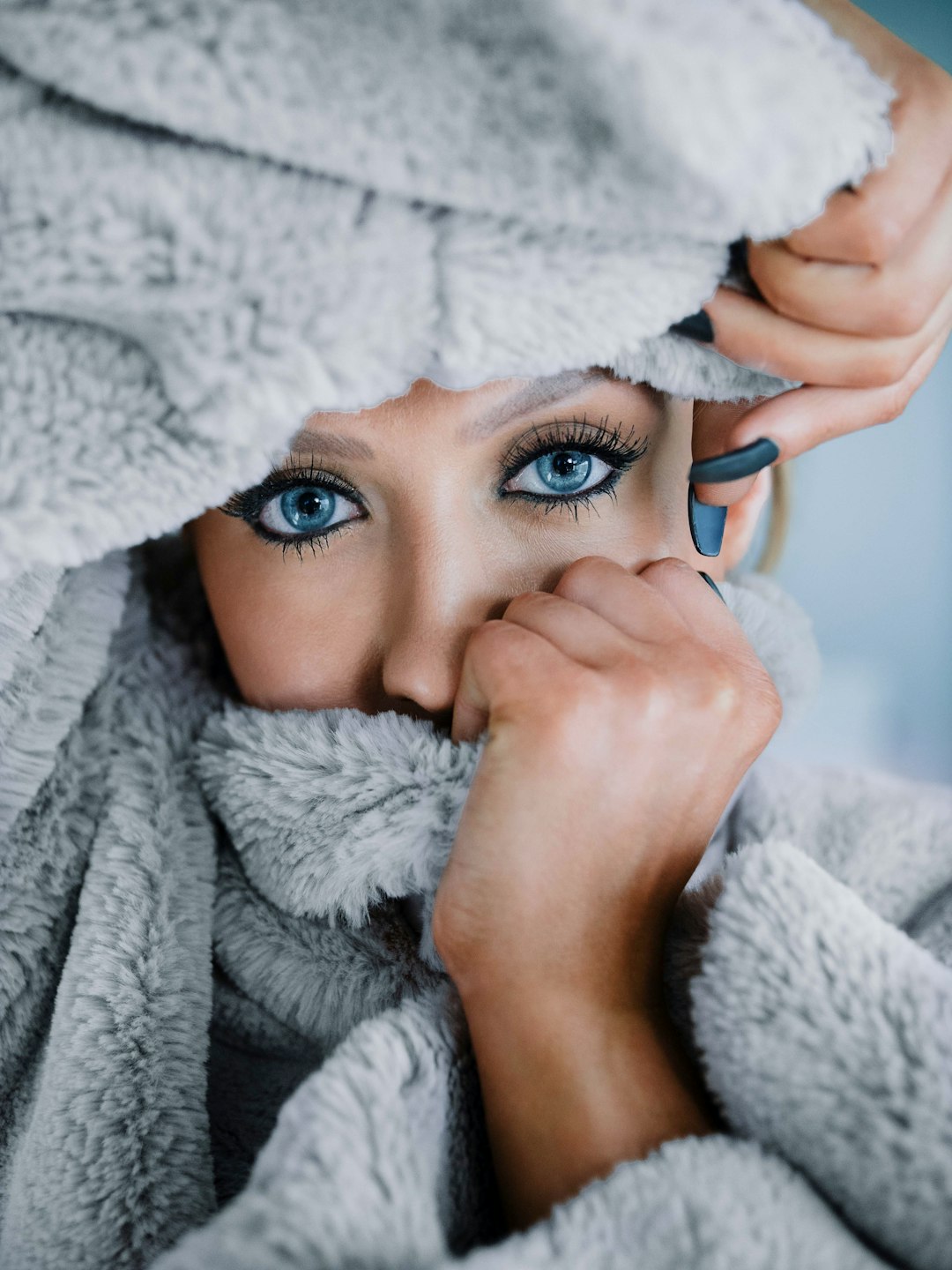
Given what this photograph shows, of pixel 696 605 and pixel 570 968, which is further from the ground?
pixel 696 605

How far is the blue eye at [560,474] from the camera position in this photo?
2.19 feet

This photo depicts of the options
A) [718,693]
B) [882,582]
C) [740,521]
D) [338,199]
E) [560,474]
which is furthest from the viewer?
[882,582]

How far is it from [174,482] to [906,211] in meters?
0.45

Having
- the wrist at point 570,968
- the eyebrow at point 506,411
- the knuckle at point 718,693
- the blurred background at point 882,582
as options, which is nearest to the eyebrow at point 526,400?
the eyebrow at point 506,411

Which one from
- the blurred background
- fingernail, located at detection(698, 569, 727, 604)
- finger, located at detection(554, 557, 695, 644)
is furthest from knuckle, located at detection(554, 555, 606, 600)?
the blurred background

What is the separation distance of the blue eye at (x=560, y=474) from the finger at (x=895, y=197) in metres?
0.22

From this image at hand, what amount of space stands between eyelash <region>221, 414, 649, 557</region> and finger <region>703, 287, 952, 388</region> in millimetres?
125

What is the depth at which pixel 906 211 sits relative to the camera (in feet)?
1.65

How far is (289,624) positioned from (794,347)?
0.43 m

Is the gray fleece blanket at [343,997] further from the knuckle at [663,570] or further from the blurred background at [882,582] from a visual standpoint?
the blurred background at [882,582]

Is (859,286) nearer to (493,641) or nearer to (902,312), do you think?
(902,312)

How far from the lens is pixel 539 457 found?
2.17 feet

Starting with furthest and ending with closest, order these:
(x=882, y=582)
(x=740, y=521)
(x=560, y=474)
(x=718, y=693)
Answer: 1. (x=882, y=582)
2. (x=740, y=521)
3. (x=560, y=474)
4. (x=718, y=693)

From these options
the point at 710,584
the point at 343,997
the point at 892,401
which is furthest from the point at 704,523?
the point at 343,997
